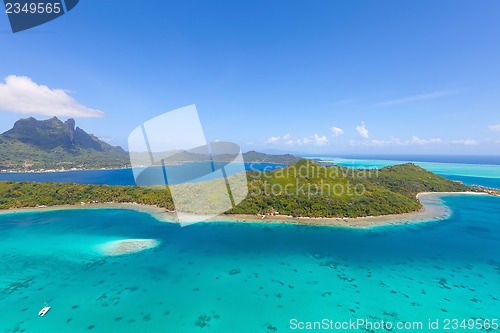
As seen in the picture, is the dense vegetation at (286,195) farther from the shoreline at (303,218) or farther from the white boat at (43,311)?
the white boat at (43,311)

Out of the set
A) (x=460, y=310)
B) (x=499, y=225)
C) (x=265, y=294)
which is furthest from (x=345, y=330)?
(x=499, y=225)

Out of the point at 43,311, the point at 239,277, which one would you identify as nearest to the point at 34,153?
the point at 43,311

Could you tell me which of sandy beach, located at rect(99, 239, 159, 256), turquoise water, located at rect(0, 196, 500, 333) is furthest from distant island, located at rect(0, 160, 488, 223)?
sandy beach, located at rect(99, 239, 159, 256)

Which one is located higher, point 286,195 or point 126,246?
point 286,195

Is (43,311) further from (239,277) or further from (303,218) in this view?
(303,218)

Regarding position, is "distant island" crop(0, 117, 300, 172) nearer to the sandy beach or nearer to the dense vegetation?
the dense vegetation

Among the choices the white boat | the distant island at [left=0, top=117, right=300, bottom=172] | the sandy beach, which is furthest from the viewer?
the distant island at [left=0, top=117, right=300, bottom=172]
